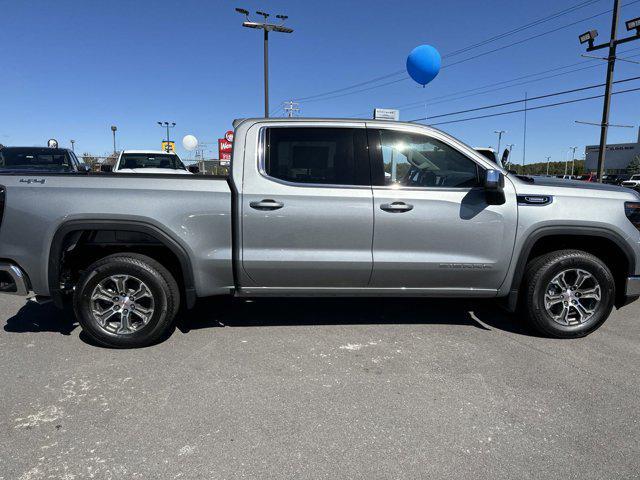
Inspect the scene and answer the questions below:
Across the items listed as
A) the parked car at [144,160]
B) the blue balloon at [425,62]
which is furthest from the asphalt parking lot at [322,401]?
the blue balloon at [425,62]

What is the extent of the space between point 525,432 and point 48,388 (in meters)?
3.19

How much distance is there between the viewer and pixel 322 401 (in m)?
2.98

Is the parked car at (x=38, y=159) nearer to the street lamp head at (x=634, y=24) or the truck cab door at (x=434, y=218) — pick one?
the truck cab door at (x=434, y=218)

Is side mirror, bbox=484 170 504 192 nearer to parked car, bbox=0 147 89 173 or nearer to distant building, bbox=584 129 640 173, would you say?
parked car, bbox=0 147 89 173

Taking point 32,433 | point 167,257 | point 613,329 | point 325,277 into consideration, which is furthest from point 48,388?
point 613,329

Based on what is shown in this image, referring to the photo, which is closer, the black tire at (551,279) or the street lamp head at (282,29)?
the black tire at (551,279)

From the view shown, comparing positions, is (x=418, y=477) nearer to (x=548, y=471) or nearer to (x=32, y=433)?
(x=548, y=471)

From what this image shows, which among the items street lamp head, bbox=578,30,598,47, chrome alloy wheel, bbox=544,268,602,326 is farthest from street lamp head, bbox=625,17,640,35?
chrome alloy wheel, bbox=544,268,602,326

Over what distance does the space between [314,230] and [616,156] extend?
251ft

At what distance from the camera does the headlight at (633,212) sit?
389cm

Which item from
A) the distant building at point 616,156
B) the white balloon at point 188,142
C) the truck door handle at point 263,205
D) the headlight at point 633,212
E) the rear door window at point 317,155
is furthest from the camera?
the distant building at point 616,156

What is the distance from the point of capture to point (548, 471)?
91.7 inches

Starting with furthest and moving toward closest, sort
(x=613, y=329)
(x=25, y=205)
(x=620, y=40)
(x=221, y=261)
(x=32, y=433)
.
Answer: (x=620, y=40), (x=613, y=329), (x=221, y=261), (x=25, y=205), (x=32, y=433)

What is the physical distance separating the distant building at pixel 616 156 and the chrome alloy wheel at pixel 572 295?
67.5 m
